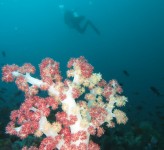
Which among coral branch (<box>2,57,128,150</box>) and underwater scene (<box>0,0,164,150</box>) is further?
underwater scene (<box>0,0,164,150</box>)

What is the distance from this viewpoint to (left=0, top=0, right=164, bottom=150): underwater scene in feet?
17.5

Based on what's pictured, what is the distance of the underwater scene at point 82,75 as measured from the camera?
5336 mm

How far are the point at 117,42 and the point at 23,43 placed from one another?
6923 centimetres

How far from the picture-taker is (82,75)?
226 inches

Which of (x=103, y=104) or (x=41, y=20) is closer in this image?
(x=103, y=104)

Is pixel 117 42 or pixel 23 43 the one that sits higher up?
pixel 23 43

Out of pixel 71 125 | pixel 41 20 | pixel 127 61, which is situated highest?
pixel 41 20

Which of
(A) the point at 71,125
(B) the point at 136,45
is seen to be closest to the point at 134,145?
(A) the point at 71,125

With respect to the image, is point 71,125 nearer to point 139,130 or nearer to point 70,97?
point 70,97

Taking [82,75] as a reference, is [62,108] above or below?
below

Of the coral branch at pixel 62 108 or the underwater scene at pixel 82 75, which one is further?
the underwater scene at pixel 82 75

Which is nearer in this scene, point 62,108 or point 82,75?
point 62,108

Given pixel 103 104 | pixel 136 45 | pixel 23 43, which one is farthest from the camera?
pixel 23 43

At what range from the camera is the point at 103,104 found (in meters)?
5.95
